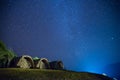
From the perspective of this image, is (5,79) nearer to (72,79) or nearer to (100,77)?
(72,79)

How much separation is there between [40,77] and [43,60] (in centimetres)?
440

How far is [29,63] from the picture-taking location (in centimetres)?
770

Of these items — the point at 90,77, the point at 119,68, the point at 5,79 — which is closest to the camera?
the point at 5,79

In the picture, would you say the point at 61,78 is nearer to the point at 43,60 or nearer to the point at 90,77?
the point at 90,77

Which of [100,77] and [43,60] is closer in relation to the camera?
[100,77]

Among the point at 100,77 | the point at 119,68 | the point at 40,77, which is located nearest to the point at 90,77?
the point at 100,77

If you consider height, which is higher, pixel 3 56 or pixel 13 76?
pixel 3 56

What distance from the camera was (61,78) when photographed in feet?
13.8

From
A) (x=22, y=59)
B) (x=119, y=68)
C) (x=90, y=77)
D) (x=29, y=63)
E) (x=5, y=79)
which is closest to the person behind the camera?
(x=5, y=79)

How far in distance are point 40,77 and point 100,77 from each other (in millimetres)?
1346

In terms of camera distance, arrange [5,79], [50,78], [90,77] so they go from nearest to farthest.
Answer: [5,79]
[50,78]
[90,77]

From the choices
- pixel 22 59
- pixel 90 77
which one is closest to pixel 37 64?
pixel 22 59

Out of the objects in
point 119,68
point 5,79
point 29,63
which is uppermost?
point 119,68

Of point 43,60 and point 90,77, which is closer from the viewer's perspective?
point 90,77
